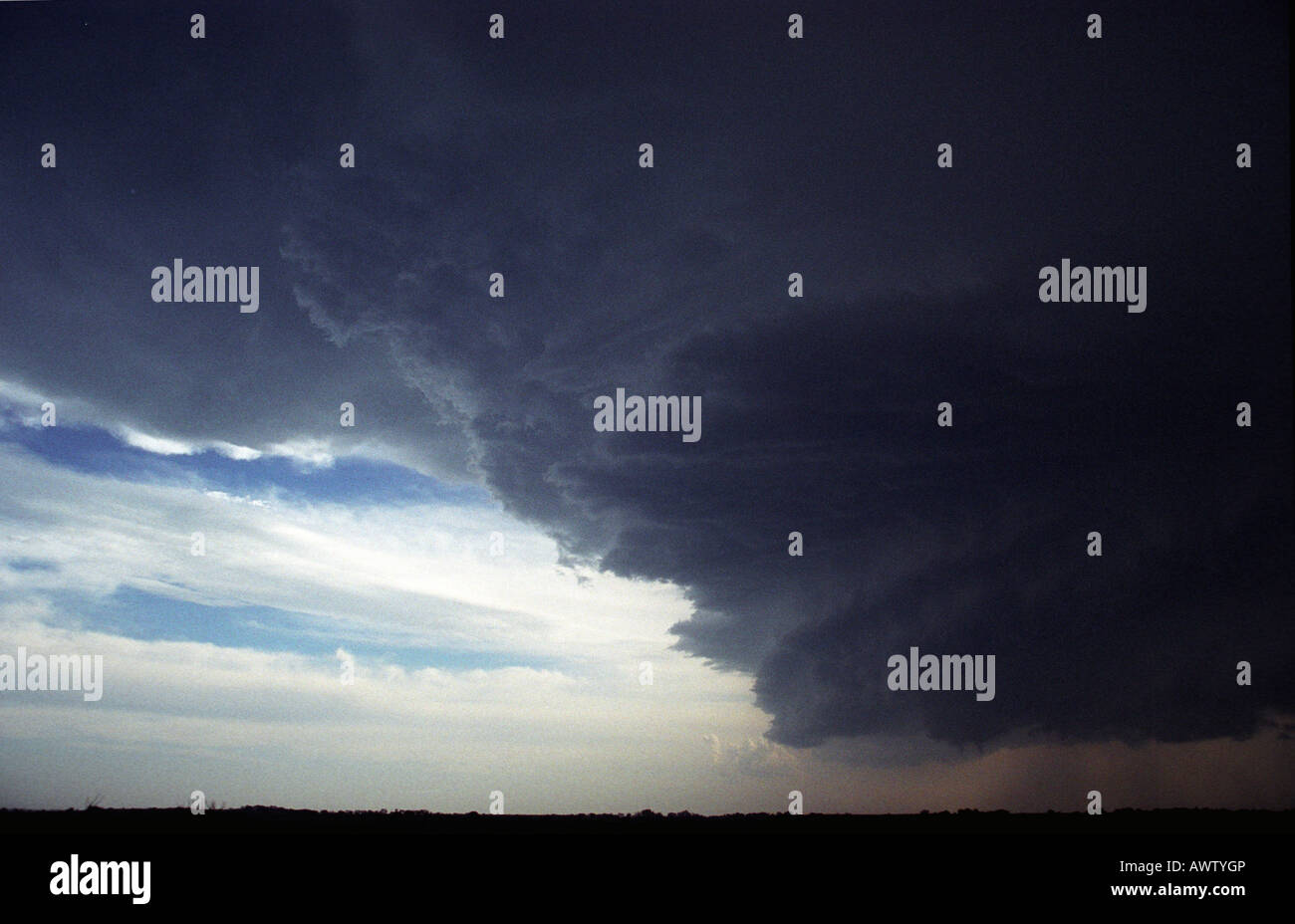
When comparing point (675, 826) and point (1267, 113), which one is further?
point (1267, 113)
